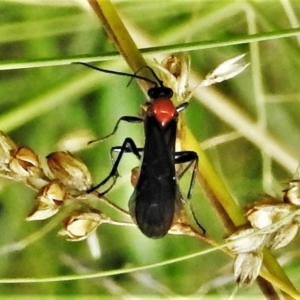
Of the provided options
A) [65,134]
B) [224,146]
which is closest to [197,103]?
[224,146]

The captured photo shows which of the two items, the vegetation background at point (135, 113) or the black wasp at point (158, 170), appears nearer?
the black wasp at point (158, 170)

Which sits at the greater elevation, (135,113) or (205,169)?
(135,113)

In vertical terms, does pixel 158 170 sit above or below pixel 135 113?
below

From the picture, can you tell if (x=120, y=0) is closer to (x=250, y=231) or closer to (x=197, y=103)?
(x=197, y=103)

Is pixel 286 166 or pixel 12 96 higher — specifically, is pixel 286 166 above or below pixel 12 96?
below

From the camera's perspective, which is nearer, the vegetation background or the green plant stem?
the green plant stem

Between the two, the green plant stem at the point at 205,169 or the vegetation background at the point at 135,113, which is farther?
the vegetation background at the point at 135,113

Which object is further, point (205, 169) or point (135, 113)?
point (135, 113)

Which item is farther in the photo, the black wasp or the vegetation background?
the vegetation background
